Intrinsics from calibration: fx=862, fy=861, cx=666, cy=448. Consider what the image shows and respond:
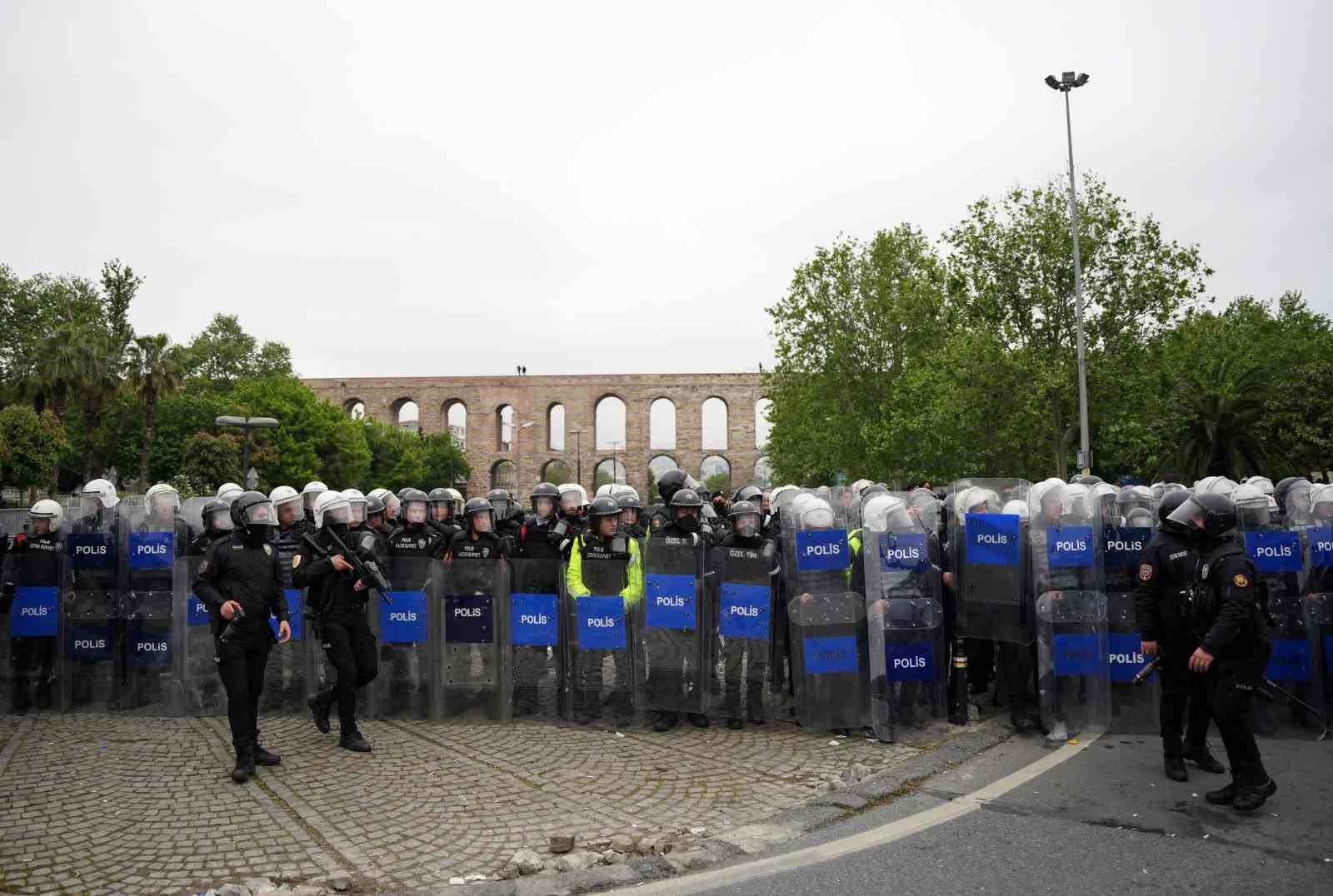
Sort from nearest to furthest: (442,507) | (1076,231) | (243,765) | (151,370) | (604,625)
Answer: (243,765), (604,625), (442,507), (1076,231), (151,370)

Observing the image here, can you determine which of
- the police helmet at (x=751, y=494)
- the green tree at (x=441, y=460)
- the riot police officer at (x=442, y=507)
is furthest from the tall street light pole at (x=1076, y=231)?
the green tree at (x=441, y=460)

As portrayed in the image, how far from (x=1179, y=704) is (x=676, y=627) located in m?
3.25

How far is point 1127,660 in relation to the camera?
6117 mm

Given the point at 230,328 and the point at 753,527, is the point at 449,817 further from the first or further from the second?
the point at 230,328

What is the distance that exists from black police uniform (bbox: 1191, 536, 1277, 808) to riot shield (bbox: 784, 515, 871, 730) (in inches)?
84.6

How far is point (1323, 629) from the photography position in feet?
19.9

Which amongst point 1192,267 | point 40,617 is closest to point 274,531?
point 40,617

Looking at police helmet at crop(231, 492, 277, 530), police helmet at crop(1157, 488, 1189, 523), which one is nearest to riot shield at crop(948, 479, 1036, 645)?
police helmet at crop(1157, 488, 1189, 523)

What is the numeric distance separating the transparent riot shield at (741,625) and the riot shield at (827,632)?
0.23 m

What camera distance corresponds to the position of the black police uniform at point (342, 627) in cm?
597

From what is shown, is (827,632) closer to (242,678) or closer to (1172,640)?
(1172,640)

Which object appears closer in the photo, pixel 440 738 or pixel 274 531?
pixel 440 738

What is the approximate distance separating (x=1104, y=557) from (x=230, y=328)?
6879cm

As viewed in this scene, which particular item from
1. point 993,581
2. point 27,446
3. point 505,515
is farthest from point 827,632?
point 27,446
